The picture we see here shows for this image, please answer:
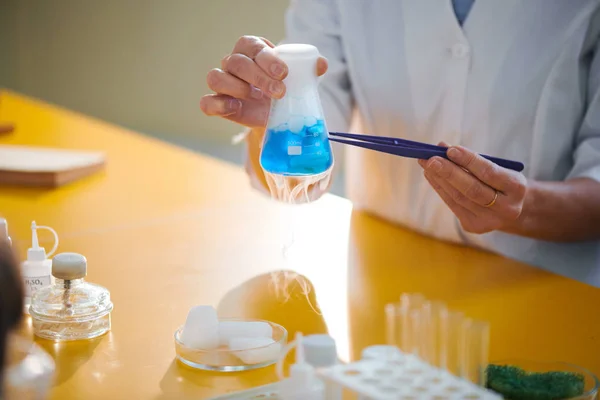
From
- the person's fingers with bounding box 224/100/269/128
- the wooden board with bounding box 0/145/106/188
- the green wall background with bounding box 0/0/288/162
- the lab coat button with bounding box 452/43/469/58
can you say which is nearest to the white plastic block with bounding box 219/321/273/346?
the person's fingers with bounding box 224/100/269/128

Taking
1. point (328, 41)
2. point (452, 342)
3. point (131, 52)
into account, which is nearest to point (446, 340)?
point (452, 342)

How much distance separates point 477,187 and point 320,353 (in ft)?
1.62

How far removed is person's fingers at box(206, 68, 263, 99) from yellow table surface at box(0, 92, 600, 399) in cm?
31

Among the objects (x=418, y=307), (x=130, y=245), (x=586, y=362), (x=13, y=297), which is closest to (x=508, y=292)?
(x=586, y=362)

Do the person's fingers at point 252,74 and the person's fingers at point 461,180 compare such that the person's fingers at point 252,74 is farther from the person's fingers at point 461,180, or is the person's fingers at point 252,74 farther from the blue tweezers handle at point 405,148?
the person's fingers at point 461,180

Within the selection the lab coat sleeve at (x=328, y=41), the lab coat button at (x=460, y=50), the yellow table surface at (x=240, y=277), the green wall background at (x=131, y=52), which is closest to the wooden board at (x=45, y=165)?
the yellow table surface at (x=240, y=277)

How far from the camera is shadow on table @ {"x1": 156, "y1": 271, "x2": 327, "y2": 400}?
0.92 metres

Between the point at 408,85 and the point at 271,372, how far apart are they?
0.91 meters

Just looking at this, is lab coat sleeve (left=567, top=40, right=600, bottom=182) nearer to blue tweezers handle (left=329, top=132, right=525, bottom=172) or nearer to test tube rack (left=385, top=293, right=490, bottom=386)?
blue tweezers handle (left=329, top=132, right=525, bottom=172)

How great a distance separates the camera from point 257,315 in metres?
1.15

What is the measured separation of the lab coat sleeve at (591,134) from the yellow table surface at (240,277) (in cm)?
23

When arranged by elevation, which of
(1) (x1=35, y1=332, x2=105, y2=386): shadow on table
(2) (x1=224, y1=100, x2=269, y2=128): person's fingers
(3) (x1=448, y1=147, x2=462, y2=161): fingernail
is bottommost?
(1) (x1=35, y1=332, x2=105, y2=386): shadow on table

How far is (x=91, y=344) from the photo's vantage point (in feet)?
3.39

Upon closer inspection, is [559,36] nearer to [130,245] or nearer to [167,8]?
[130,245]
